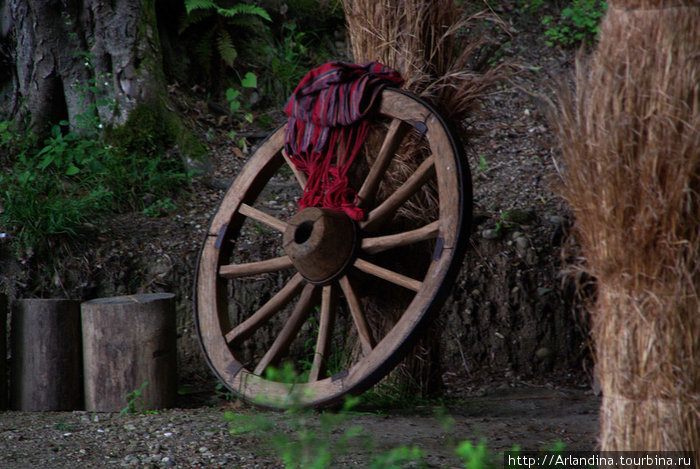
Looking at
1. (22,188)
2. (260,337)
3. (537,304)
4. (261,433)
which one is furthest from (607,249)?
(22,188)

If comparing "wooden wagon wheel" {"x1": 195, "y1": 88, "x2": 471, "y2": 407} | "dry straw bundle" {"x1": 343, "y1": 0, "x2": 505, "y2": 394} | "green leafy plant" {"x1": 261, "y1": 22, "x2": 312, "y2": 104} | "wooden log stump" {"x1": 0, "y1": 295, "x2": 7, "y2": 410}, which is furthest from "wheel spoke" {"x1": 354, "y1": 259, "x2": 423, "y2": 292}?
"green leafy plant" {"x1": 261, "y1": 22, "x2": 312, "y2": 104}

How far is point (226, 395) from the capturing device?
359cm

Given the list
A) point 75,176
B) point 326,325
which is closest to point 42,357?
point 326,325

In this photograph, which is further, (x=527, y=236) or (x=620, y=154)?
(x=527, y=236)

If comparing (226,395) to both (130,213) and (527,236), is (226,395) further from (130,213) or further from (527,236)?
(527,236)

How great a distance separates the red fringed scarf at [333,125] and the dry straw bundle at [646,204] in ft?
4.37

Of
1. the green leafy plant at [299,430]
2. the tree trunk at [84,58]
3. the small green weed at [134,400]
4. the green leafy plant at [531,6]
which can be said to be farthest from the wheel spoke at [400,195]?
the green leafy plant at [531,6]

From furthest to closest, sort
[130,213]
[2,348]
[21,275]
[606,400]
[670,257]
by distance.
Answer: [130,213], [21,275], [2,348], [606,400], [670,257]

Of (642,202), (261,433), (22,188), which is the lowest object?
(261,433)

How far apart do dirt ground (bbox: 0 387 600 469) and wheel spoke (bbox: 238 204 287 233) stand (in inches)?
33.4

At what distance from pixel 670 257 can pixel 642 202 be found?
15 cm

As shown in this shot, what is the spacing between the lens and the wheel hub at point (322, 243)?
2.98 metres

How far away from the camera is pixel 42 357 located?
10.8ft

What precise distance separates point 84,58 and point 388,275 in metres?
3.26
